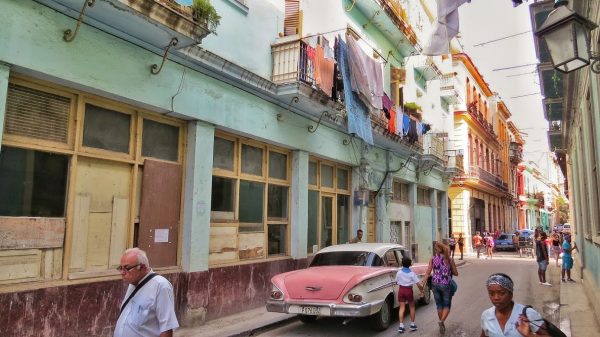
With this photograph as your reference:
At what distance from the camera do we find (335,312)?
701 cm

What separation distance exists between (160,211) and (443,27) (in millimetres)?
5885

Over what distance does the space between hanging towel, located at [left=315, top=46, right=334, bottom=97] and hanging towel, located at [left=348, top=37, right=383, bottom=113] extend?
74cm

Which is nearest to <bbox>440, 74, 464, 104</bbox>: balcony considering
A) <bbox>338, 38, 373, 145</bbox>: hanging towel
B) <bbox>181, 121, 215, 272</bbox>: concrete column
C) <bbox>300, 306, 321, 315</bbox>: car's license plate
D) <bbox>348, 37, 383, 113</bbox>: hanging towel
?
<bbox>348, 37, 383, 113</bbox>: hanging towel

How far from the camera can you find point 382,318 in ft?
25.8

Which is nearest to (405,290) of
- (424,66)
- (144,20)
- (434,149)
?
(144,20)

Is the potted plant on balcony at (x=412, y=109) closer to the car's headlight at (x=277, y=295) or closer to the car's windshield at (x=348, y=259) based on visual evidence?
the car's windshield at (x=348, y=259)

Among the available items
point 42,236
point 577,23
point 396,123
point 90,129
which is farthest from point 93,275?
point 396,123

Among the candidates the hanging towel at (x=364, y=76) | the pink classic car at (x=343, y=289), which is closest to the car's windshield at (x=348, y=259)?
the pink classic car at (x=343, y=289)

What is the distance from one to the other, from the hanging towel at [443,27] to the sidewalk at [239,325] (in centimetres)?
572

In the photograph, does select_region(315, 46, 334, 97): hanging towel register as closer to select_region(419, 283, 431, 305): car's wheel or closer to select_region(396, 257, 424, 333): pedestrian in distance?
select_region(396, 257, 424, 333): pedestrian in distance

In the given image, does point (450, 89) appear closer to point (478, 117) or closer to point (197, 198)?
point (478, 117)

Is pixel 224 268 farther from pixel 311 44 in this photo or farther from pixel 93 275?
pixel 311 44

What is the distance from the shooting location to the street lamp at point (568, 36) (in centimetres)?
464

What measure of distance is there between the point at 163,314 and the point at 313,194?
371 inches
